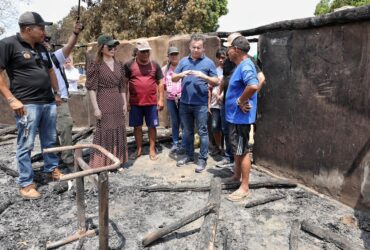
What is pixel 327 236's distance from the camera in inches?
129

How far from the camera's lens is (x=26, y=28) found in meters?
3.97

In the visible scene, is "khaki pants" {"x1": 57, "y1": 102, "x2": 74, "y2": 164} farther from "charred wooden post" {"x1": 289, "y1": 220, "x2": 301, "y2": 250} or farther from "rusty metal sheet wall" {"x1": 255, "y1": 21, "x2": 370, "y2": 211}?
"charred wooden post" {"x1": 289, "y1": 220, "x2": 301, "y2": 250}

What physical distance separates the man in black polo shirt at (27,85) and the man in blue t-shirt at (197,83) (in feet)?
6.03

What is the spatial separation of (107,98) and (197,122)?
4.74 ft

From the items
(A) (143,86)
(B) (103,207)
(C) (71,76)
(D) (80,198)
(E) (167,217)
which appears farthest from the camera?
(C) (71,76)

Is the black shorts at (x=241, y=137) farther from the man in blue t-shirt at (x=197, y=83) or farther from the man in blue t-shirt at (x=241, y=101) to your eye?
the man in blue t-shirt at (x=197, y=83)

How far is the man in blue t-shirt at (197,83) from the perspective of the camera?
4.97 m

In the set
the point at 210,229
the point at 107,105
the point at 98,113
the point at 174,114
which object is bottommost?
the point at 210,229

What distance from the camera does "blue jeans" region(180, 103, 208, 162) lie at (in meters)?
5.20

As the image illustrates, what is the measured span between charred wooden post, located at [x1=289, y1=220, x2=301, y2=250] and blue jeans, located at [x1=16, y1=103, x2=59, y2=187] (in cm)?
324

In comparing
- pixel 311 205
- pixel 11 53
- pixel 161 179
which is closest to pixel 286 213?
pixel 311 205

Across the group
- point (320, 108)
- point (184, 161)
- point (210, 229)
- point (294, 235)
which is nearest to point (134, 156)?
point (184, 161)

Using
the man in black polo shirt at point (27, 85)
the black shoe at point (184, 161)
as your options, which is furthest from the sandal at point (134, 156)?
the man in black polo shirt at point (27, 85)

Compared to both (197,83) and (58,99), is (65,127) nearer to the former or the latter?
(58,99)
